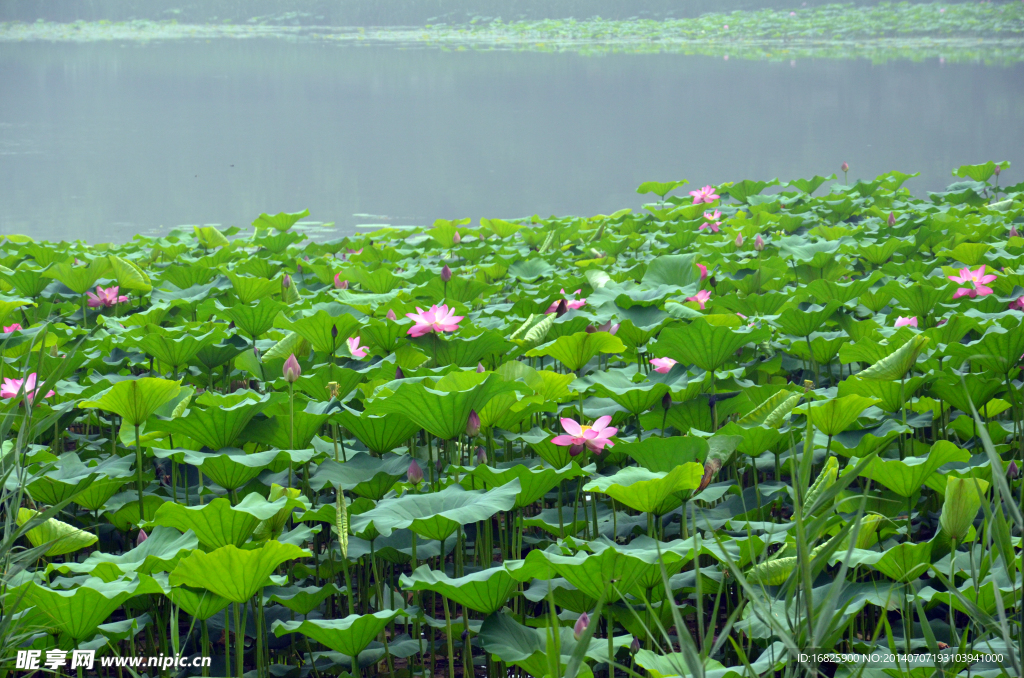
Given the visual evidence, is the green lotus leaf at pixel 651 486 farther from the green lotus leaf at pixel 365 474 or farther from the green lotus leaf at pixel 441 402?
the green lotus leaf at pixel 365 474

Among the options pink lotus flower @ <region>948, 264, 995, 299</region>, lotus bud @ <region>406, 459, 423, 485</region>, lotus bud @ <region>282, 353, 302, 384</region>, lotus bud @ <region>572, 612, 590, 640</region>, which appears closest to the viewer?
lotus bud @ <region>572, 612, 590, 640</region>

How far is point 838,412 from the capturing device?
127 cm

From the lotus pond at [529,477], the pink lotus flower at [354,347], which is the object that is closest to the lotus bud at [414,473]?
the lotus pond at [529,477]

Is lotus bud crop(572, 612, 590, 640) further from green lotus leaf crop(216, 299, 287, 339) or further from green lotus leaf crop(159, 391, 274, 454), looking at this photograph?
green lotus leaf crop(216, 299, 287, 339)

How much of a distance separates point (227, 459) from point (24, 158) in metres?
8.75

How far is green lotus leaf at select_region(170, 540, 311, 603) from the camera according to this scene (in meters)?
0.91

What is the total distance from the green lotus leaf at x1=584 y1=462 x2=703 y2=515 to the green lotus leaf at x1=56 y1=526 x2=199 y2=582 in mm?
510

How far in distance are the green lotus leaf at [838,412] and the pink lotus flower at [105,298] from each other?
2.00m

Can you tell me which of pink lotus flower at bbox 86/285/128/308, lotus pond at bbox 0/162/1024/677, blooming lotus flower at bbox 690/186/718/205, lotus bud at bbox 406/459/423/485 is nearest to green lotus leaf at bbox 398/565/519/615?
lotus pond at bbox 0/162/1024/677

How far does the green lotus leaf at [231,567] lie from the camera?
0.91m

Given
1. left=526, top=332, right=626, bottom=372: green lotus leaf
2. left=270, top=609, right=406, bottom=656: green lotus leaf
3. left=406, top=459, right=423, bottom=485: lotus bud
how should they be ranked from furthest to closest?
left=526, top=332, right=626, bottom=372: green lotus leaf, left=406, top=459, right=423, bottom=485: lotus bud, left=270, top=609, right=406, bottom=656: green lotus leaf

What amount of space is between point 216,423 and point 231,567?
1.40 ft

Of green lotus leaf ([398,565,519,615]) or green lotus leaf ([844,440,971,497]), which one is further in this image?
green lotus leaf ([844,440,971,497])

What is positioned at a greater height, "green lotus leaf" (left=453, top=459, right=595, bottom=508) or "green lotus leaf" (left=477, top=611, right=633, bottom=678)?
Result: "green lotus leaf" (left=453, top=459, right=595, bottom=508)
